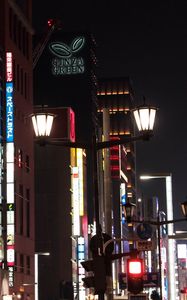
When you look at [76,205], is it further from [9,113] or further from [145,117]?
[145,117]

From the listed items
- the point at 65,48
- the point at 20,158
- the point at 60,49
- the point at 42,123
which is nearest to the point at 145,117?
the point at 42,123

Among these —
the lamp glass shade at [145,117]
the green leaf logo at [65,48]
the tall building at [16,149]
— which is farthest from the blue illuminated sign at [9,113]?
the green leaf logo at [65,48]

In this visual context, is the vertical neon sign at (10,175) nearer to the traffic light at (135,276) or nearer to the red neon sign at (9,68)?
the red neon sign at (9,68)

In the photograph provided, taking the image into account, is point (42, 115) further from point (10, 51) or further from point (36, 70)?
point (36, 70)

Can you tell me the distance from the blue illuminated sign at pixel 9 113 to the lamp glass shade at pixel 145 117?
198ft

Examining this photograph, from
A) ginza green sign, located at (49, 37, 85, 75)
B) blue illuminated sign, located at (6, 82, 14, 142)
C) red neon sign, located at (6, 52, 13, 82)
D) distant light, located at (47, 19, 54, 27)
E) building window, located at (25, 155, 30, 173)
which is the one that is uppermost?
ginza green sign, located at (49, 37, 85, 75)

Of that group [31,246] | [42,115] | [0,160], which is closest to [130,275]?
[42,115]

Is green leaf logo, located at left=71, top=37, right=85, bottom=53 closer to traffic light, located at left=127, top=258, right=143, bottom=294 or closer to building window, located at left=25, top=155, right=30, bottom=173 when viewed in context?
building window, located at left=25, top=155, right=30, bottom=173

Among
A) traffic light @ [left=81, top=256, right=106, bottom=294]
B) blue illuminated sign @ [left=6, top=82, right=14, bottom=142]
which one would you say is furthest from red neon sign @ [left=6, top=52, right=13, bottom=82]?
traffic light @ [left=81, top=256, right=106, bottom=294]

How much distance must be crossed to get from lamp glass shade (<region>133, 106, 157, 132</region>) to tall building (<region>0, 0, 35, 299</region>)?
57.6 metres

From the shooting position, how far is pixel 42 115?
16.3 m

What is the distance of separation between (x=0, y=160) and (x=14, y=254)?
9.06 meters

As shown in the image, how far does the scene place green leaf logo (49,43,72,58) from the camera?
511ft

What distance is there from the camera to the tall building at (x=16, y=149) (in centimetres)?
7575
